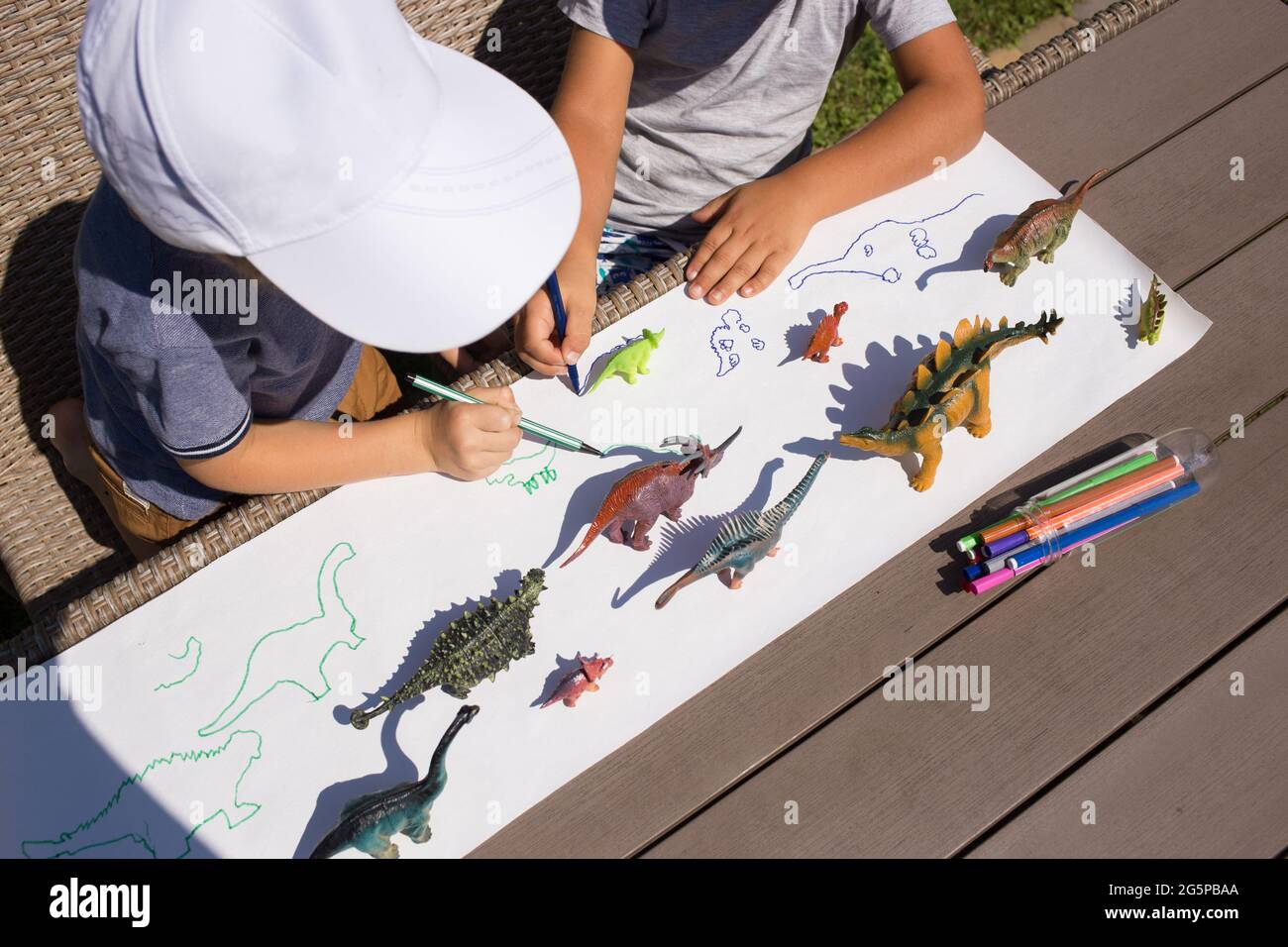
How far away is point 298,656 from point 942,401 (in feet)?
2.16

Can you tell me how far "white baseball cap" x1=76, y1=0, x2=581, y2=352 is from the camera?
24.3 inches

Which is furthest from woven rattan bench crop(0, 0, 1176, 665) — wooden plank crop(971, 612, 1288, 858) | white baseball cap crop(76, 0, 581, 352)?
wooden plank crop(971, 612, 1288, 858)

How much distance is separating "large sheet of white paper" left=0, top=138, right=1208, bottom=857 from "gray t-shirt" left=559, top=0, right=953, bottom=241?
24cm

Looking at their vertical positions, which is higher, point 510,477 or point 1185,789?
point 510,477

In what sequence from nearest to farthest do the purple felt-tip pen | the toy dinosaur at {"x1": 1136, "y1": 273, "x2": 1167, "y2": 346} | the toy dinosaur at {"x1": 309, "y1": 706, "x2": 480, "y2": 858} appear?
the toy dinosaur at {"x1": 309, "y1": 706, "x2": 480, "y2": 858} → the purple felt-tip pen → the toy dinosaur at {"x1": 1136, "y1": 273, "x2": 1167, "y2": 346}

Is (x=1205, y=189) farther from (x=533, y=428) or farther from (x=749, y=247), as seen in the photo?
(x=533, y=428)

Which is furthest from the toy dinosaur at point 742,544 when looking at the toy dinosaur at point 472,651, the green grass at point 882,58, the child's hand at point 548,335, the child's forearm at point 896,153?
the green grass at point 882,58

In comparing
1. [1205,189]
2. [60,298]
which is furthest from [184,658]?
[1205,189]

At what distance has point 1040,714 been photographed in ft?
2.82

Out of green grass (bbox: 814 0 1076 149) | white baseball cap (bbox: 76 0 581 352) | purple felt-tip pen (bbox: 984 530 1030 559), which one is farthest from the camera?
green grass (bbox: 814 0 1076 149)

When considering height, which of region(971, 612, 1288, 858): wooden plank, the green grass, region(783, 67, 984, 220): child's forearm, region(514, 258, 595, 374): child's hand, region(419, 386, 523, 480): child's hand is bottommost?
region(971, 612, 1288, 858): wooden plank

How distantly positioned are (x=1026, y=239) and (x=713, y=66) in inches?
17.9

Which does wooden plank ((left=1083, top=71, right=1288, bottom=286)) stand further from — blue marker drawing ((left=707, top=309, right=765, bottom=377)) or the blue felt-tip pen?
the blue felt-tip pen

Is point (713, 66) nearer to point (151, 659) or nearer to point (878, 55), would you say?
point (151, 659)
